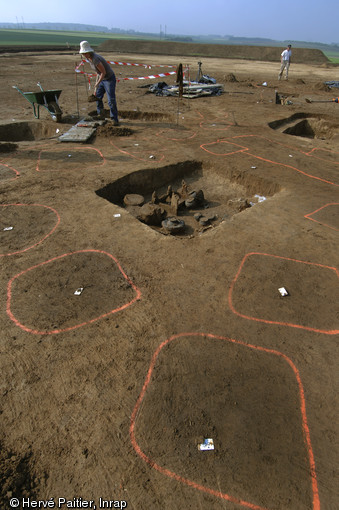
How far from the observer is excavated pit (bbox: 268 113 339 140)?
12.4 meters

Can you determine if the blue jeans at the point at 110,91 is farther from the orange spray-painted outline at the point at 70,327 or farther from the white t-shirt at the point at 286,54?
the white t-shirt at the point at 286,54

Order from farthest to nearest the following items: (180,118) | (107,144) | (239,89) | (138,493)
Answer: (239,89) < (180,118) < (107,144) < (138,493)

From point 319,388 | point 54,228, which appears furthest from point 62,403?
point 54,228

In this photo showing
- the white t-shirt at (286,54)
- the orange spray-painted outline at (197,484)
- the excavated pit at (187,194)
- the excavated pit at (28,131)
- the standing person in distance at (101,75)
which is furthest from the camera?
the white t-shirt at (286,54)

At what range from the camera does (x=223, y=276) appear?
4609 millimetres

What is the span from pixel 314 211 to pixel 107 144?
263 inches

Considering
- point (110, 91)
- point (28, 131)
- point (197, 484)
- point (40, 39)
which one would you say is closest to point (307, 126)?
point (110, 91)

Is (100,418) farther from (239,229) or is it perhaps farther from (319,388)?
(239,229)

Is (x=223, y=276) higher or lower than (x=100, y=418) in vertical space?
higher

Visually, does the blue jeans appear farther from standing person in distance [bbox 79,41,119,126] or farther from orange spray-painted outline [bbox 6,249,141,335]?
orange spray-painted outline [bbox 6,249,141,335]

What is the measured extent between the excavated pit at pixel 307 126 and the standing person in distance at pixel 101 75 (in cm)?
649

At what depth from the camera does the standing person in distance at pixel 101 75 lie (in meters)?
9.32

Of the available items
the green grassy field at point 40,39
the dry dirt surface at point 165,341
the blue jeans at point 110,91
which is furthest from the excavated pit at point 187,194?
the green grassy field at point 40,39

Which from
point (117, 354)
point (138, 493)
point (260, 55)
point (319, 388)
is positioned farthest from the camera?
point (260, 55)
